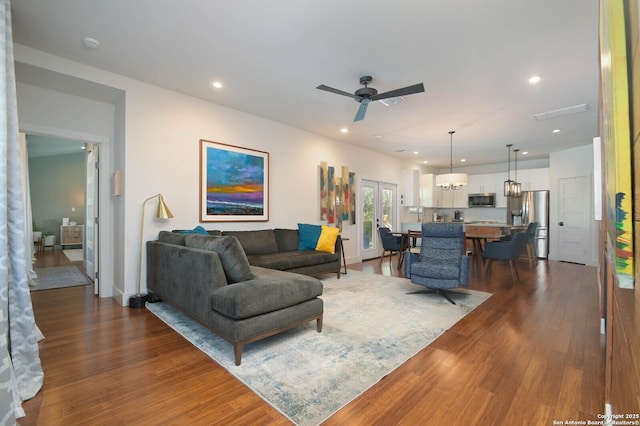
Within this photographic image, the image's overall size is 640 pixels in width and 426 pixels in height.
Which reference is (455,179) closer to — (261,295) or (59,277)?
(261,295)

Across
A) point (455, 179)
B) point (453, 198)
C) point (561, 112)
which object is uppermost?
point (561, 112)

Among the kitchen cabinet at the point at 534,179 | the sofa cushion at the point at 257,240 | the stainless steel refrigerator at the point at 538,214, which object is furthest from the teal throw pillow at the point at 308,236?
the kitchen cabinet at the point at 534,179

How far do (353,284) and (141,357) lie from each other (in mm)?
2976

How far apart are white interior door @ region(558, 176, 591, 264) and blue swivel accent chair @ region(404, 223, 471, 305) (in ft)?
15.8

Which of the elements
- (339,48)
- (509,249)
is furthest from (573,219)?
(339,48)

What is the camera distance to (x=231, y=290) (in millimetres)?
2211

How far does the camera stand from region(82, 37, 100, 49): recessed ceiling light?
280cm

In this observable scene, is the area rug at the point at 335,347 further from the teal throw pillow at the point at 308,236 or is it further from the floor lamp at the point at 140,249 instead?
the teal throw pillow at the point at 308,236

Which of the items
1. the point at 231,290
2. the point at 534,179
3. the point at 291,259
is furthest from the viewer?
the point at 534,179

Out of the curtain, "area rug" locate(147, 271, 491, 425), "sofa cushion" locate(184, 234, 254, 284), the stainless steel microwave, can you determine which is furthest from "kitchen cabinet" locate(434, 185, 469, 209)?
the curtain

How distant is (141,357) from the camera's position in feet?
7.47

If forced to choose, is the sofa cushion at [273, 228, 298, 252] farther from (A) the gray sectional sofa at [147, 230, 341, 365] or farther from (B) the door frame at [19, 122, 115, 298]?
(B) the door frame at [19, 122, 115, 298]

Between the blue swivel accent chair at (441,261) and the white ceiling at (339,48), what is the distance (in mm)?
1883

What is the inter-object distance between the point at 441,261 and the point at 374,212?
3602 mm
